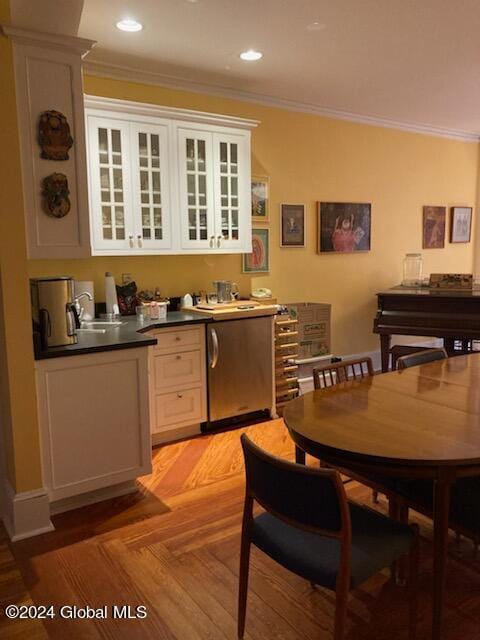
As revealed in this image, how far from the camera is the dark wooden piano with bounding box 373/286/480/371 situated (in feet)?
15.3

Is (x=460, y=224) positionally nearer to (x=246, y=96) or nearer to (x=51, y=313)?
(x=246, y=96)

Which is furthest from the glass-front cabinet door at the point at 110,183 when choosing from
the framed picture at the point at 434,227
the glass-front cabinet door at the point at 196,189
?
the framed picture at the point at 434,227

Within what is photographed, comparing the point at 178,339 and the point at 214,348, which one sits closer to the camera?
the point at 178,339

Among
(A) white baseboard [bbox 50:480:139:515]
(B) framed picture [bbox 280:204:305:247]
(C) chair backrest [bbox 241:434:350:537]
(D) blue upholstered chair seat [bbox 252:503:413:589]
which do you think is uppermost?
(B) framed picture [bbox 280:204:305:247]

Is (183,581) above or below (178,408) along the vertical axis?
below

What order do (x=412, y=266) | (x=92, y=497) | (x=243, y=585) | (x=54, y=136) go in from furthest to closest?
(x=412, y=266) → (x=92, y=497) → (x=54, y=136) → (x=243, y=585)

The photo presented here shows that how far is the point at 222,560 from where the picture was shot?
237 cm

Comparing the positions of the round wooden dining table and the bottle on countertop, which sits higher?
the bottle on countertop

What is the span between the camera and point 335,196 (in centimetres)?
529

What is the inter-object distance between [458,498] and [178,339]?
2264mm

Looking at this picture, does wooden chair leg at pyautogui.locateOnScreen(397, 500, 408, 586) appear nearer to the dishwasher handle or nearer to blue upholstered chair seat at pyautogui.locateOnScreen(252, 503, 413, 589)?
blue upholstered chair seat at pyautogui.locateOnScreen(252, 503, 413, 589)

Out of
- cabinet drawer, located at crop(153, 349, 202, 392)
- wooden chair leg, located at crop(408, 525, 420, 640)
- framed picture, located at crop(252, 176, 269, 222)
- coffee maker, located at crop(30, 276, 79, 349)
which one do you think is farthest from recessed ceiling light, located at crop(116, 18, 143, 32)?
wooden chair leg, located at crop(408, 525, 420, 640)

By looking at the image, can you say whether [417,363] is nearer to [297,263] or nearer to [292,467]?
[292,467]

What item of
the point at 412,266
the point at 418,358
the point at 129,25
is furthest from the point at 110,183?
the point at 412,266
